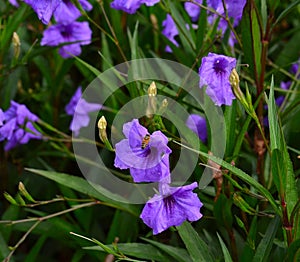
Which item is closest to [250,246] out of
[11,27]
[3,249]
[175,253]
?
[175,253]

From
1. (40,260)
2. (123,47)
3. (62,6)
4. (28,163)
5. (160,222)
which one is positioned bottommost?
(40,260)

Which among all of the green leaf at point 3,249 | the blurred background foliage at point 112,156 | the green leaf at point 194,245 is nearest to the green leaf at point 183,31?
the blurred background foliage at point 112,156

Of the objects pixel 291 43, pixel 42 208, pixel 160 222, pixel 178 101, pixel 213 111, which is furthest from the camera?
pixel 42 208

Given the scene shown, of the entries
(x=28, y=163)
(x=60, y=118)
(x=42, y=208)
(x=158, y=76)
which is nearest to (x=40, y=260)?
(x=42, y=208)

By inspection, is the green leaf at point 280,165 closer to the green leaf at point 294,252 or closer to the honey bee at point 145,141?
the green leaf at point 294,252

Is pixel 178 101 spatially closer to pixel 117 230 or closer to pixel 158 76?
pixel 158 76

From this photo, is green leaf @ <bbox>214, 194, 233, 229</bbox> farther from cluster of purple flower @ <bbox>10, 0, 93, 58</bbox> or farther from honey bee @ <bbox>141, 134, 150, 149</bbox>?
cluster of purple flower @ <bbox>10, 0, 93, 58</bbox>
